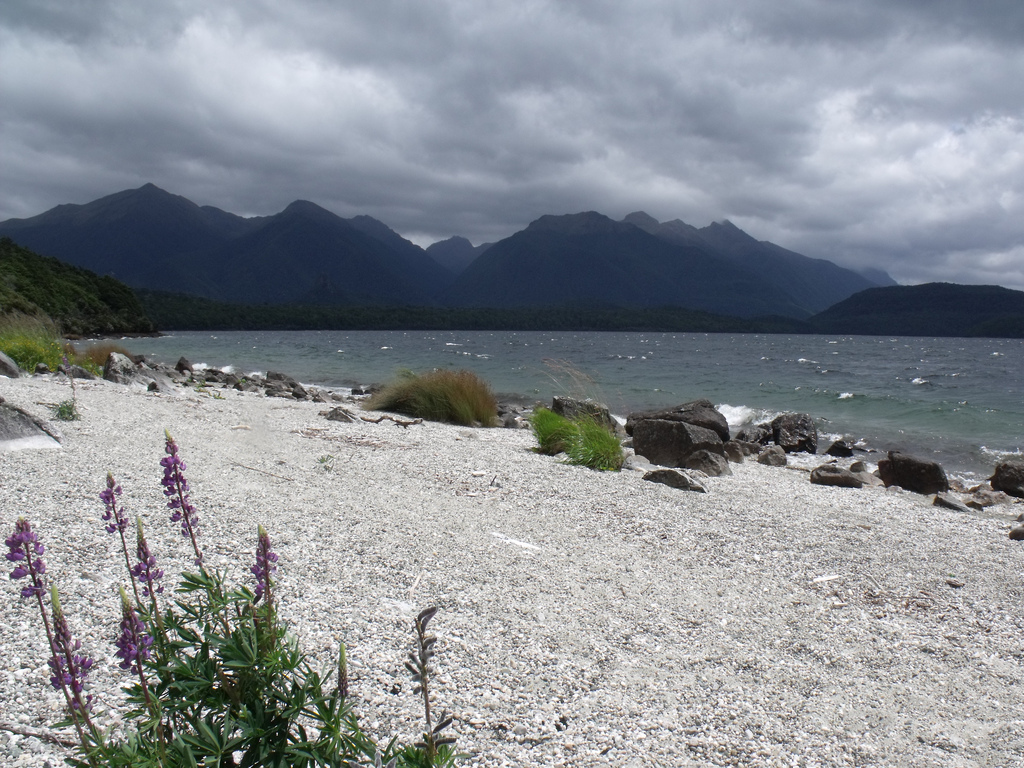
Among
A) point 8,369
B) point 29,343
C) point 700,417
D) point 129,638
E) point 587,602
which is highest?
point 29,343

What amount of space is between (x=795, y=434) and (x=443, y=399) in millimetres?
8912

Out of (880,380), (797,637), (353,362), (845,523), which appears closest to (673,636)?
(797,637)

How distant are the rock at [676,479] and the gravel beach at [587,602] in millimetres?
133

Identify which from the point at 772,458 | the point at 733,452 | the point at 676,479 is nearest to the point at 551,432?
the point at 676,479

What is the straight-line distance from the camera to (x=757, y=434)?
661 inches

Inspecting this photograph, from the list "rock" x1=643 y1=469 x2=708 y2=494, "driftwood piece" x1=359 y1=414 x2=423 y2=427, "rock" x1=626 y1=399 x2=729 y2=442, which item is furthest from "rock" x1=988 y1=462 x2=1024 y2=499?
"driftwood piece" x1=359 y1=414 x2=423 y2=427

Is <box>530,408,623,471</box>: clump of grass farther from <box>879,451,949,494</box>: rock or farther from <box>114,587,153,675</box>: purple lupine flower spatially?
<box>114,587,153,675</box>: purple lupine flower

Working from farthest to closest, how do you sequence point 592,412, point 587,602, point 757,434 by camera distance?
point 757,434, point 592,412, point 587,602

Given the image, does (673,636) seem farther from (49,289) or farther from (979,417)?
(49,289)

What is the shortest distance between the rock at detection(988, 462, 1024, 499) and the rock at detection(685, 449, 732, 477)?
20.0 ft

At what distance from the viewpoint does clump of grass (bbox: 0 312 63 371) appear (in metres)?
14.9

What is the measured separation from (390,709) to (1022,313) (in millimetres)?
164844

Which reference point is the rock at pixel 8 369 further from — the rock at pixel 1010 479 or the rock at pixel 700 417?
the rock at pixel 1010 479

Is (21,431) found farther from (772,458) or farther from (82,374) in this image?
(772,458)
